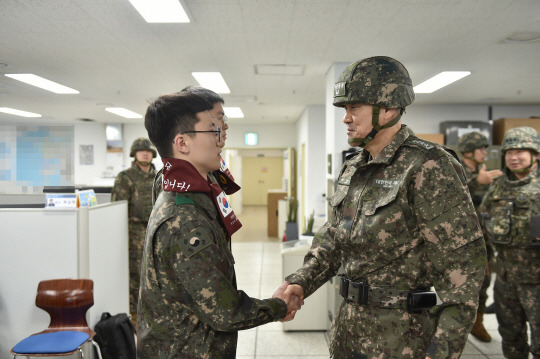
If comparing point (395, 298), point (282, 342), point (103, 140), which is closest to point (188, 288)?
point (395, 298)

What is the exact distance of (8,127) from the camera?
362cm

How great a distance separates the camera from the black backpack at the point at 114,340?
2.74 meters

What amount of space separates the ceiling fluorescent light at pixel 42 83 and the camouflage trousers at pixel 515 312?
6144 millimetres

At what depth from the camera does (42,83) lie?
Answer: 5738mm

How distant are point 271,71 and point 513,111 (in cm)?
567

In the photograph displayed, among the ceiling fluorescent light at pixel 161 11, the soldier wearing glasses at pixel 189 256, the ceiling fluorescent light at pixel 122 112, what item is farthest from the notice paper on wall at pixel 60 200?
the ceiling fluorescent light at pixel 122 112

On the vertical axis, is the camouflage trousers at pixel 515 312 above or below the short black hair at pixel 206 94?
below

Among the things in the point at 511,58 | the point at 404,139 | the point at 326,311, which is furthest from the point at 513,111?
the point at 404,139

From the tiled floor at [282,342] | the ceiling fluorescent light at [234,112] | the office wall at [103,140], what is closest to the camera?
the tiled floor at [282,342]

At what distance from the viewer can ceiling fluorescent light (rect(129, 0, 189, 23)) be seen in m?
2.89

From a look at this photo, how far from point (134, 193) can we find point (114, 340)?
1943 millimetres

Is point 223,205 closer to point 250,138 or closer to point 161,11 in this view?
point 161,11

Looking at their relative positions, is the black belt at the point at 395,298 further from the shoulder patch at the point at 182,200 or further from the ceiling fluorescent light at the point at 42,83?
the ceiling fluorescent light at the point at 42,83

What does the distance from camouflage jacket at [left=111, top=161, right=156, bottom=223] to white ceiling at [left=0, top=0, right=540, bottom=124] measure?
1427 mm
